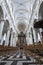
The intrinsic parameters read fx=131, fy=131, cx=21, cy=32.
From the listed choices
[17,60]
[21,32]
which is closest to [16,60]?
[17,60]

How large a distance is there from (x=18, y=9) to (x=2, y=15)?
31.3 ft

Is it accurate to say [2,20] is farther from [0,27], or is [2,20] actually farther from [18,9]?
[18,9]

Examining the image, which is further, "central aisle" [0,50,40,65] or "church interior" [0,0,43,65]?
"church interior" [0,0,43,65]

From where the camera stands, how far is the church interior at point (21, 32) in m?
3.19

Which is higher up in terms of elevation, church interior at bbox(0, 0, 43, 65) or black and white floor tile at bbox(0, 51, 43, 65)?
church interior at bbox(0, 0, 43, 65)

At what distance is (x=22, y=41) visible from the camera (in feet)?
110

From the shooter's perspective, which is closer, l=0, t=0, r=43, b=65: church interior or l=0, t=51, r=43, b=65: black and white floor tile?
l=0, t=51, r=43, b=65: black and white floor tile

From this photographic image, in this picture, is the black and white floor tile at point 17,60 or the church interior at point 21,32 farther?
the church interior at point 21,32

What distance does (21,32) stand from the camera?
34.8 m

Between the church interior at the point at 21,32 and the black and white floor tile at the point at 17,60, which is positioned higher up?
the church interior at the point at 21,32

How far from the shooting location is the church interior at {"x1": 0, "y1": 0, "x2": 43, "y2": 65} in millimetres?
3194

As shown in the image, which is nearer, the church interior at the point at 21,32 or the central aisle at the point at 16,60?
the central aisle at the point at 16,60

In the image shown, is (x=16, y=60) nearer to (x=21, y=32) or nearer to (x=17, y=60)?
(x=17, y=60)

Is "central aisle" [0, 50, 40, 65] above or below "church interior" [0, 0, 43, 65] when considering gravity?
below
